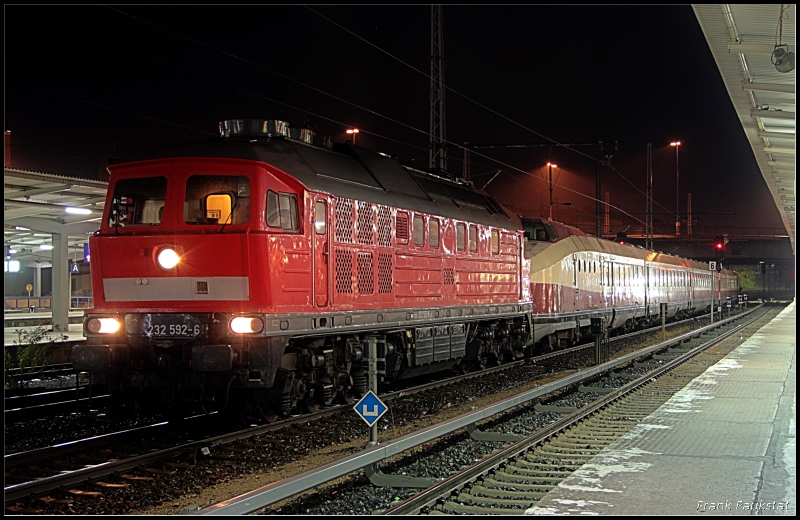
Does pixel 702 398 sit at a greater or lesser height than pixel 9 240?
lesser

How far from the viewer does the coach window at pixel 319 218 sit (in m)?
11.1

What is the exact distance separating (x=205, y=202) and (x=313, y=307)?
7.18 ft

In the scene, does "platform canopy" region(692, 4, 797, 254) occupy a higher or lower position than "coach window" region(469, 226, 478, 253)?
higher

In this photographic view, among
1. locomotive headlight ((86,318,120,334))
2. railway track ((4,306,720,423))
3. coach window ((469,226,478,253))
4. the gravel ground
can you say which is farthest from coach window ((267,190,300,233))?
coach window ((469,226,478,253))

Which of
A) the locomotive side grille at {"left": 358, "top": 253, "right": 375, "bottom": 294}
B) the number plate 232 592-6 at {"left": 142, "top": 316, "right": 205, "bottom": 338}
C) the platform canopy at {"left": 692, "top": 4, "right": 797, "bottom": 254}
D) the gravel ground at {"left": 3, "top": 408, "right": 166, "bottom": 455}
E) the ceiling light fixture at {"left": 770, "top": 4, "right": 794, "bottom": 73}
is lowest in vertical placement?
the gravel ground at {"left": 3, "top": 408, "right": 166, "bottom": 455}

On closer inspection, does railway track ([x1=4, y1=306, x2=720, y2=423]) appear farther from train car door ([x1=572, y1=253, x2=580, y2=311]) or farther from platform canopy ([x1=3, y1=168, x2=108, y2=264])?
train car door ([x1=572, y1=253, x2=580, y2=311])

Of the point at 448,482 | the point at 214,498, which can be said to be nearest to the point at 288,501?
the point at 214,498

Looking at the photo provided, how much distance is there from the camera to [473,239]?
1669 cm

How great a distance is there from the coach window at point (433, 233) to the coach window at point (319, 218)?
3.72m

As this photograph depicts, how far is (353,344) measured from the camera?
486 inches

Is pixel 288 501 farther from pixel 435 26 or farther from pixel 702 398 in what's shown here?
pixel 435 26

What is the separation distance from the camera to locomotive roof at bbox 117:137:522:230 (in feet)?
35.2

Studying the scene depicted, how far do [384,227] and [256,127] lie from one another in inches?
110

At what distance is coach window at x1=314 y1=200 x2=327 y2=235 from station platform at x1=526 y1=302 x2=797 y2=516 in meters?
5.14
